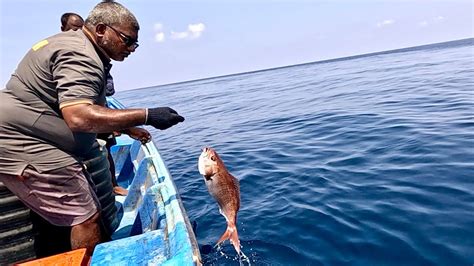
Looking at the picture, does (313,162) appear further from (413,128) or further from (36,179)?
(36,179)

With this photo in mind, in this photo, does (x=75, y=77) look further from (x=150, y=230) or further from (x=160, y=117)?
(x=150, y=230)

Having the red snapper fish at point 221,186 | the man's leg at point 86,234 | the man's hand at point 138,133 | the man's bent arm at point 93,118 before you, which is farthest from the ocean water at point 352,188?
the man's bent arm at point 93,118

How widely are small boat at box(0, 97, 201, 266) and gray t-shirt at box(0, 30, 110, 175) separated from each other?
881mm

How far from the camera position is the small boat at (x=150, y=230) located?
267 cm

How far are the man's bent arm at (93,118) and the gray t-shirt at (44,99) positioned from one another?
9 centimetres

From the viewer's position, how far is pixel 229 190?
3723 mm

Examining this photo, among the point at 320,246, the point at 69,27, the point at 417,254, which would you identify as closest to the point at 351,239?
the point at 320,246

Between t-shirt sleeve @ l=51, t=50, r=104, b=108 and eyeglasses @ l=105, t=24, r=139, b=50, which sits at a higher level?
eyeglasses @ l=105, t=24, r=139, b=50

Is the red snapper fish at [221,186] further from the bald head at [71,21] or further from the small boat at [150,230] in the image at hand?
the bald head at [71,21]

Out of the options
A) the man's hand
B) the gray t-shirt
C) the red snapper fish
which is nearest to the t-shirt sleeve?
the gray t-shirt

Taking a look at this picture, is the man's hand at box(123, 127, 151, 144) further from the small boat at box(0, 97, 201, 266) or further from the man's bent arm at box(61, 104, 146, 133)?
the man's bent arm at box(61, 104, 146, 133)

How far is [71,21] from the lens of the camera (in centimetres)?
527

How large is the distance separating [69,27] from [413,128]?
28.5ft

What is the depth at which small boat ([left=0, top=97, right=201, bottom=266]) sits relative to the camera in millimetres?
2674
